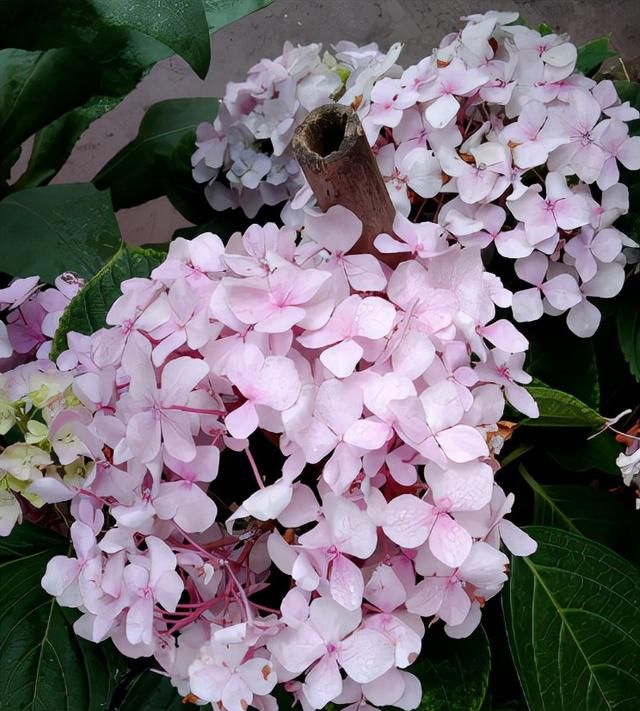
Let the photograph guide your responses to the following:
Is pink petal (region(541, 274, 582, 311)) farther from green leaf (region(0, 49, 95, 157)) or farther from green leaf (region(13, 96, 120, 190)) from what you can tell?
green leaf (region(13, 96, 120, 190))

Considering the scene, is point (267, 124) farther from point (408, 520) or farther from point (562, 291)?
point (408, 520)

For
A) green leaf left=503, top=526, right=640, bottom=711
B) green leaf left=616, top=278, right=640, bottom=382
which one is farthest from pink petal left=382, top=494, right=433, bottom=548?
green leaf left=616, top=278, right=640, bottom=382

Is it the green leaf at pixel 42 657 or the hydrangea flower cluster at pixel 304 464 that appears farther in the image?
the green leaf at pixel 42 657

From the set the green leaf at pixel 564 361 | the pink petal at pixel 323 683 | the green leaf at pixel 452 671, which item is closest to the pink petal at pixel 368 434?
the pink petal at pixel 323 683

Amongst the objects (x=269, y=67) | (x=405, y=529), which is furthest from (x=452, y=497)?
(x=269, y=67)

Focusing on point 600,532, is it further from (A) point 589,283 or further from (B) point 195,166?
(B) point 195,166

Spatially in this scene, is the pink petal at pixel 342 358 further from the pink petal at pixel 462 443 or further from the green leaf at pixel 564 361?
the green leaf at pixel 564 361

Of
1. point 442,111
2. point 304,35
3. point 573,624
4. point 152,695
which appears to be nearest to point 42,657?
point 152,695
